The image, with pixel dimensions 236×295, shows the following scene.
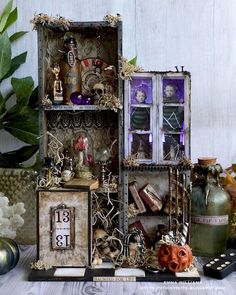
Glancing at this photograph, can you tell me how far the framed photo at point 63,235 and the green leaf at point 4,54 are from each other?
1.76 feet

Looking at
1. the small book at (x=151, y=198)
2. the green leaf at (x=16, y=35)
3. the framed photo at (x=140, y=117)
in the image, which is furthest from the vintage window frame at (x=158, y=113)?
the green leaf at (x=16, y=35)

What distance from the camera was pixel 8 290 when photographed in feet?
4.01

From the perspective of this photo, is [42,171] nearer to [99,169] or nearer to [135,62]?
[99,169]

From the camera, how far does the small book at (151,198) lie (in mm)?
1474

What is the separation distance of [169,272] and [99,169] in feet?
1.28

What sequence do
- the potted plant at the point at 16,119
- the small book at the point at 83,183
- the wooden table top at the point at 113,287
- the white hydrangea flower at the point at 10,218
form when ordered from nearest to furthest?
the wooden table top at the point at 113,287
the small book at the point at 83,183
the white hydrangea flower at the point at 10,218
the potted plant at the point at 16,119

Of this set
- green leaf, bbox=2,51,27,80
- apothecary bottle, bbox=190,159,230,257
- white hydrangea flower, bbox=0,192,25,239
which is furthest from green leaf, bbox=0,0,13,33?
apothecary bottle, bbox=190,159,230,257

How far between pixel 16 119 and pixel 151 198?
594 millimetres

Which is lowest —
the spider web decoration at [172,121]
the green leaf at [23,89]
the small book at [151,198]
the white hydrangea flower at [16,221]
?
the white hydrangea flower at [16,221]

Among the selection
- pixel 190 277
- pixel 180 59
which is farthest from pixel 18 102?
pixel 190 277

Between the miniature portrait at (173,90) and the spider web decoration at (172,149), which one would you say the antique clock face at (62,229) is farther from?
the miniature portrait at (173,90)

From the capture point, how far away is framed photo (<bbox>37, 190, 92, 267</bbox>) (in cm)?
136

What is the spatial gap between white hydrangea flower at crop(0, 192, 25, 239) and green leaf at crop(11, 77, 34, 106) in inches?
14.4

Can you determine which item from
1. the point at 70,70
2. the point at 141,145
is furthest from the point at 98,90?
the point at 141,145
